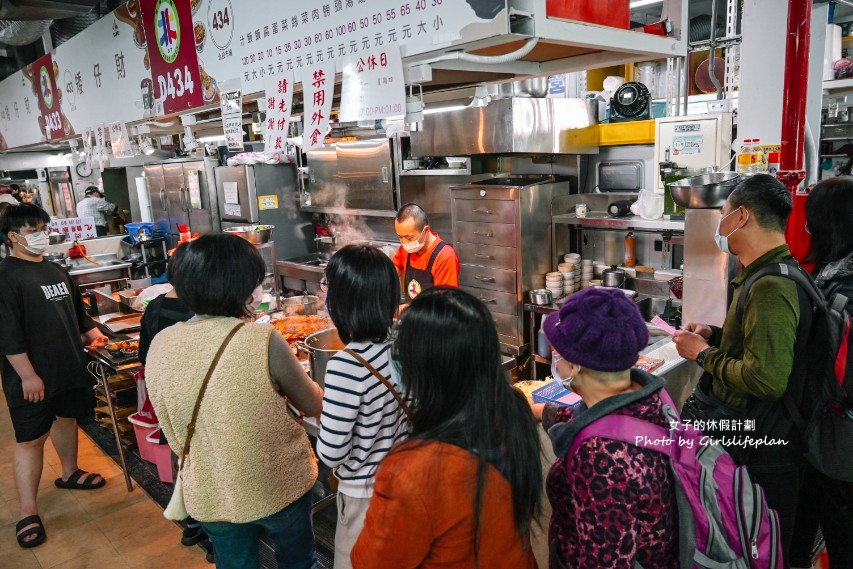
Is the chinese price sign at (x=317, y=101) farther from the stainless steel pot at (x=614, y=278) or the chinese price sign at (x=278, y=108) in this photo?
the stainless steel pot at (x=614, y=278)

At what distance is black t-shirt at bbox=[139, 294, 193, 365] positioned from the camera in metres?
2.72

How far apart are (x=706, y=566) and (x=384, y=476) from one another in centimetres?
83

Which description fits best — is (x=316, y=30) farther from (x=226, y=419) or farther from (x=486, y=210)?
(x=486, y=210)

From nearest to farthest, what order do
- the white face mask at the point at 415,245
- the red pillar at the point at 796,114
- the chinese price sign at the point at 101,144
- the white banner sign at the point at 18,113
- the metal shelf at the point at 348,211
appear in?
the red pillar at the point at 796,114
the white face mask at the point at 415,245
the chinese price sign at the point at 101,144
the white banner sign at the point at 18,113
the metal shelf at the point at 348,211

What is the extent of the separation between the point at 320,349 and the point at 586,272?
3.34 m

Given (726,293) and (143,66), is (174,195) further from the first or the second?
(726,293)

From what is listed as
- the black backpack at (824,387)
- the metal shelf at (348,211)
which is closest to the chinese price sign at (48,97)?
the metal shelf at (348,211)

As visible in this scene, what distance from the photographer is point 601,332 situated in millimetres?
1336

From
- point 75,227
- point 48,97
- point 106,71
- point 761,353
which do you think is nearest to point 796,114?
point 761,353

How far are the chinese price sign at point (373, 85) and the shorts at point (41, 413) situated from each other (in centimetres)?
260

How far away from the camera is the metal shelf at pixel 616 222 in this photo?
15.0ft

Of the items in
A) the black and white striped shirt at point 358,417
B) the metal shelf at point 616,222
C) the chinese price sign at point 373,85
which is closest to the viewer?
the black and white striped shirt at point 358,417

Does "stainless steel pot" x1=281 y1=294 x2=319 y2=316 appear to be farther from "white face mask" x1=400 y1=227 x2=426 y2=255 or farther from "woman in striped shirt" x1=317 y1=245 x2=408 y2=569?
"woman in striped shirt" x1=317 y1=245 x2=408 y2=569

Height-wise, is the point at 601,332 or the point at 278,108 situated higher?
the point at 278,108
